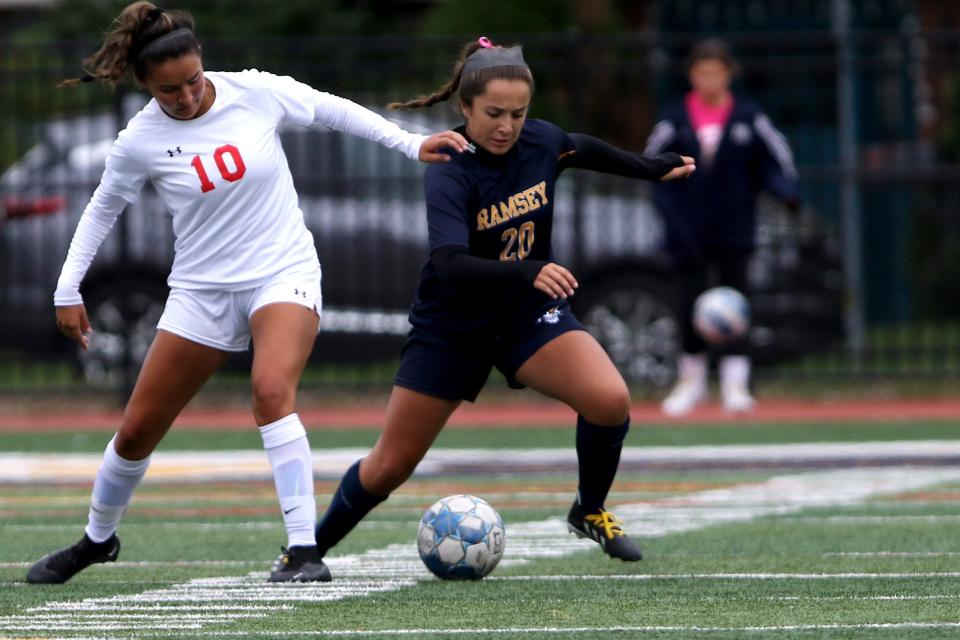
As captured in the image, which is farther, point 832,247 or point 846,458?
point 832,247

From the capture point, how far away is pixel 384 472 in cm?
691

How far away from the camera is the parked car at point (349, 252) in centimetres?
1520

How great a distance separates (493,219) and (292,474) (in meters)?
1.13

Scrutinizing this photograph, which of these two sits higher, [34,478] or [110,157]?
[110,157]

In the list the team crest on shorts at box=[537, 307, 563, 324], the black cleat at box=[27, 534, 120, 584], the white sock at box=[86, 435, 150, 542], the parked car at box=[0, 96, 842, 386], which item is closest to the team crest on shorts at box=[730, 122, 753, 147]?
the parked car at box=[0, 96, 842, 386]

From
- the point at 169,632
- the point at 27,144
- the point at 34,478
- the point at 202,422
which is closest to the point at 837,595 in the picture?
the point at 169,632

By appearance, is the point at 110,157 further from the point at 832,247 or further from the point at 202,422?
the point at 832,247

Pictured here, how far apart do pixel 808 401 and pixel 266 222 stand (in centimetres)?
924

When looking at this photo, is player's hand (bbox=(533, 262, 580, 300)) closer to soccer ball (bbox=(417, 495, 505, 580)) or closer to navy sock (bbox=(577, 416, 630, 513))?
navy sock (bbox=(577, 416, 630, 513))

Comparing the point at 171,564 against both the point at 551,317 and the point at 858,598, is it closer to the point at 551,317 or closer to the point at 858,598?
the point at 551,317

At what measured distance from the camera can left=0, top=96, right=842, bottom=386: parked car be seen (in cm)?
1520

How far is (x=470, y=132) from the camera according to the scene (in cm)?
668

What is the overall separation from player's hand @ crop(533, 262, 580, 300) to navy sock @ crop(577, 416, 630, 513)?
2.76 ft

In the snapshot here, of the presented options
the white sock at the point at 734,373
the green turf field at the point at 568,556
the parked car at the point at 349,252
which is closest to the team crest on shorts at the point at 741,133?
the white sock at the point at 734,373
